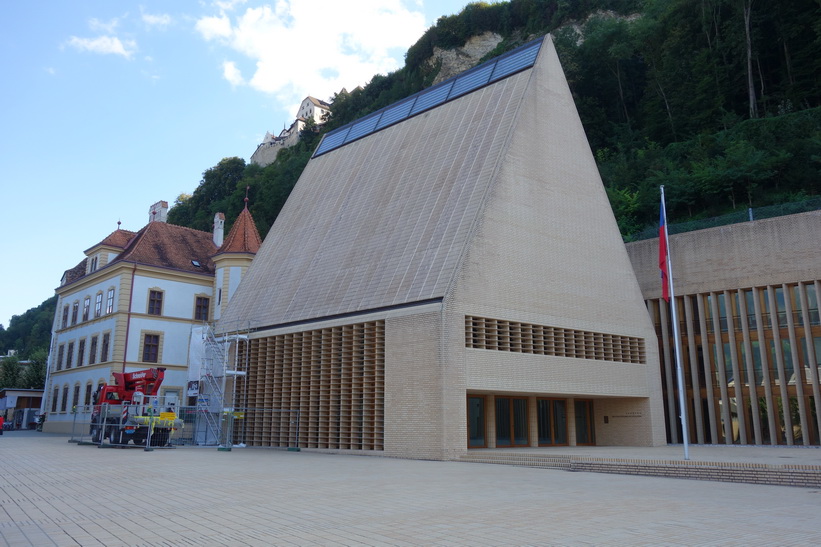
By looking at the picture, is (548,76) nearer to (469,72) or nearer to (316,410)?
(469,72)

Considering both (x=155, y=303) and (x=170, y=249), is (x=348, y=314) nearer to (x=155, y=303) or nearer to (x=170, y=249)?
(x=155, y=303)

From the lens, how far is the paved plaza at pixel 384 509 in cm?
604

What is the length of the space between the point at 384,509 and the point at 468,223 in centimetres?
1282

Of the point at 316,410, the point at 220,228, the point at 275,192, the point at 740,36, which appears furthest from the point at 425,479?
the point at 275,192

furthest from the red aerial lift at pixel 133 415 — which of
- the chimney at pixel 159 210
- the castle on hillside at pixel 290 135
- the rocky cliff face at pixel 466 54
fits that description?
the castle on hillside at pixel 290 135

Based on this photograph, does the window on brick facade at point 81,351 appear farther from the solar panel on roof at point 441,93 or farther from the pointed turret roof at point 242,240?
the solar panel on roof at point 441,93

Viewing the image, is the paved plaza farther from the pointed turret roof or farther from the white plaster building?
the pointed turret roof

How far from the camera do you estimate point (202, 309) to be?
3769cm

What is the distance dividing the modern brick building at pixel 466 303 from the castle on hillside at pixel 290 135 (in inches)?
2273

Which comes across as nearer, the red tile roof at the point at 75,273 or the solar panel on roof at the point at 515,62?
the solar panel on roof at the point at 515,62

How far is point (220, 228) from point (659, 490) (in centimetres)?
3600

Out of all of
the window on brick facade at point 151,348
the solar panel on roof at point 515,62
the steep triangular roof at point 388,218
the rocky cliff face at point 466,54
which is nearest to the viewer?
the steep triangular roof at point 388,218

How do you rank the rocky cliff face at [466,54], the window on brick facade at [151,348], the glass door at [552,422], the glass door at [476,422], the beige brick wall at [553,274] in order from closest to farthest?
the beige brick wall at [553,274]
the glass door at [476,422]
the glass door at [552,422]
the window on brick facade at [151,348]
the rocky cliff face at [466,54]

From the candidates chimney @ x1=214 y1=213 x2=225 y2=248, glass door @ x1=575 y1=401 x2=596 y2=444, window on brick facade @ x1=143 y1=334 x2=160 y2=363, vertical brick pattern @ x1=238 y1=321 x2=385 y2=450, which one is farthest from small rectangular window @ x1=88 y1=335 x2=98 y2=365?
glass door @ x1=575 y1=401 x2=596 y2=444
